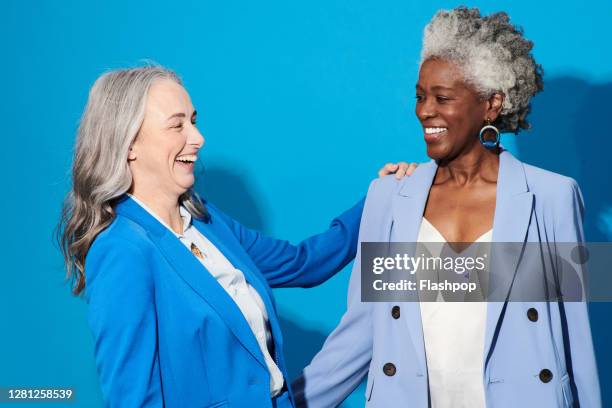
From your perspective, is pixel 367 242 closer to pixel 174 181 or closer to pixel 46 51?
pixel 174 181

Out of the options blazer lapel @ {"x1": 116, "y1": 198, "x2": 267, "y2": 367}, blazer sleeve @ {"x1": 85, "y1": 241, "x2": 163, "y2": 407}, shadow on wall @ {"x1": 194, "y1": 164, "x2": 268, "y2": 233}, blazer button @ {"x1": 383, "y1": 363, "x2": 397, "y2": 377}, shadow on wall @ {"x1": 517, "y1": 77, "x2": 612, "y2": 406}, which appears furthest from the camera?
shadow on wall @ {"x1": 194, "y1": 164, "x2": 268, "y2": 233}

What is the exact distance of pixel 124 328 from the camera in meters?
2.13

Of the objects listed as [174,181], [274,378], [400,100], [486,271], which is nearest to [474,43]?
A: [486,271]

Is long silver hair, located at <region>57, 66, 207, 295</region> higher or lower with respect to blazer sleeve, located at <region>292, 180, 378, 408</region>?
higher

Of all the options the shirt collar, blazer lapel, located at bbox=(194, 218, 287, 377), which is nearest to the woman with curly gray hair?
blazer lapel, located at bbox=(194, 218, 287, 377)

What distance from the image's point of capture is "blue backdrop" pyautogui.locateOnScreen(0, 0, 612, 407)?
3928 millimetres

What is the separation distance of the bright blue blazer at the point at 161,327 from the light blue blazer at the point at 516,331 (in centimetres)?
34

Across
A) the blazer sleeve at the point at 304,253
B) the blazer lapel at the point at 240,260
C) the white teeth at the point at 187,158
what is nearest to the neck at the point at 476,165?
the blazer sleeve at the point at 304,253

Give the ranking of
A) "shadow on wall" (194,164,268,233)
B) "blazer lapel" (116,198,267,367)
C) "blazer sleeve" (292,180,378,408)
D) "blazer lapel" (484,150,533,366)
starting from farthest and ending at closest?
"shadow on wall" (194,164,268,233)
"blazer sleeve" (292,180,378,408)
"blazer lapel" (484,150,533,366)
"blazer lapel" (116,198,267,367)

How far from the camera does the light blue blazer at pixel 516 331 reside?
2.42 m

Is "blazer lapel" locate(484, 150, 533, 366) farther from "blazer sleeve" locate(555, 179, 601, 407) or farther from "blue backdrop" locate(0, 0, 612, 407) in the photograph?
"blue backdrop" locate(0, 0, 612, 407)

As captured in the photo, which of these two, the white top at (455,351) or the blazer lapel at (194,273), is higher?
the blazer lapel at (194,273)
